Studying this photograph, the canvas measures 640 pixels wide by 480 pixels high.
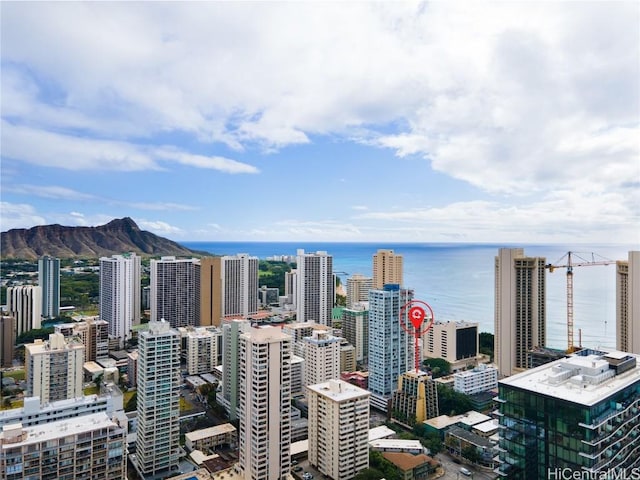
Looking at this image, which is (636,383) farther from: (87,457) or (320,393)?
(87,457)

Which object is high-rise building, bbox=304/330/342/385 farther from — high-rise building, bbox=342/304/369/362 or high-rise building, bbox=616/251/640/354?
high-rise building, bbox=616/251/640/354

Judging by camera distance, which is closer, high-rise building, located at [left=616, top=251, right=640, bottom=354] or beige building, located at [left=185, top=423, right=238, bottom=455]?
beige building, located at [left=185, top=423, right=238, bottom=455]

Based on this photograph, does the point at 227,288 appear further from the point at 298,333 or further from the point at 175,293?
the point at 298,333

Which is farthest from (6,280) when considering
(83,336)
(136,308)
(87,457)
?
(87,457)

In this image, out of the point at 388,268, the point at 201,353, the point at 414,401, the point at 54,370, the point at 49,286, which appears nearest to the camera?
the point at 414,401

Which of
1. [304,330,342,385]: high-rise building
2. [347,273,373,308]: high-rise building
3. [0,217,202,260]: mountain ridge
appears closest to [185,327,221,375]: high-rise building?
[304,330,342,385]: high-rise building

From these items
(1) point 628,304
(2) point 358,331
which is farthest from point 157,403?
(1) point 628,304
